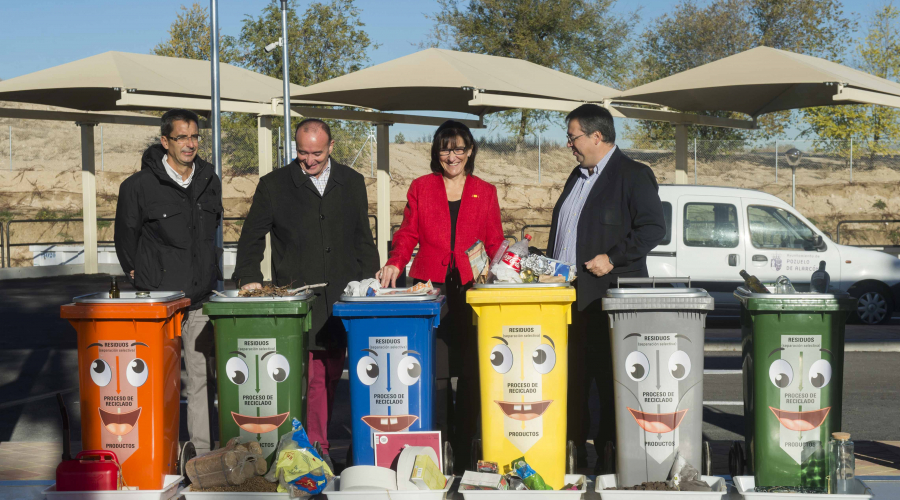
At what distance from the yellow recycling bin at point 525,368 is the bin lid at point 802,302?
909 mm

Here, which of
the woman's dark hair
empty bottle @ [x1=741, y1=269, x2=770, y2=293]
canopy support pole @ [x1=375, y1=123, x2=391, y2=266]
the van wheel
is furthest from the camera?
canopy support pole @ [x1=375, y1=123, x2=391, y2=266]

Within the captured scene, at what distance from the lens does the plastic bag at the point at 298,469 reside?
165 inches

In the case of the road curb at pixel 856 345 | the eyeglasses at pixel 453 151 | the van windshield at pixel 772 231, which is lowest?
the road curb at pixel 856 345

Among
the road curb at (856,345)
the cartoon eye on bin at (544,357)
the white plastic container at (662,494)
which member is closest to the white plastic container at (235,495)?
the cartoon eye on bin at (544,357)

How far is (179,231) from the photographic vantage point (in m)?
4.81

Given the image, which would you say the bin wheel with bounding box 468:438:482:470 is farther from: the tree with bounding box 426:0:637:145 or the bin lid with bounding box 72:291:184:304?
the tree with bounding box 426:0:637:145

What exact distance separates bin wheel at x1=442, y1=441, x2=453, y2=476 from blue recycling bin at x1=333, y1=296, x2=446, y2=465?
6.9 inches

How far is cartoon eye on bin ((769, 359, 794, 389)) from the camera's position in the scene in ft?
13.8

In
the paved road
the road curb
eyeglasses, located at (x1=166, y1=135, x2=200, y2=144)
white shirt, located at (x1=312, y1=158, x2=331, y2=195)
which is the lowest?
the paved road

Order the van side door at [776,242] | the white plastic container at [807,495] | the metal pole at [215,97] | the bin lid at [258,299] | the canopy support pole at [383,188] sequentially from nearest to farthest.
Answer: the white plastic container at [807,495], the bin lid at [258,299], the metal pole at [215,97], the van side door at [776,242], the canopy support pole at [383,188]

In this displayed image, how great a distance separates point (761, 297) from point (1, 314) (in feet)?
37.2

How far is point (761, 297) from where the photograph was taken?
4.21 m

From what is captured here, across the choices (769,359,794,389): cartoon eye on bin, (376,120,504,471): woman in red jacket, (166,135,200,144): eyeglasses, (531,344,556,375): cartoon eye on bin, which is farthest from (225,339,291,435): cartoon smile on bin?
(769,359,794,389): cartoon eye on bin

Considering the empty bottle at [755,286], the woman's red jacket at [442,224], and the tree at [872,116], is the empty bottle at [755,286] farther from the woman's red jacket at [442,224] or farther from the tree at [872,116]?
the tree at [872,116]
